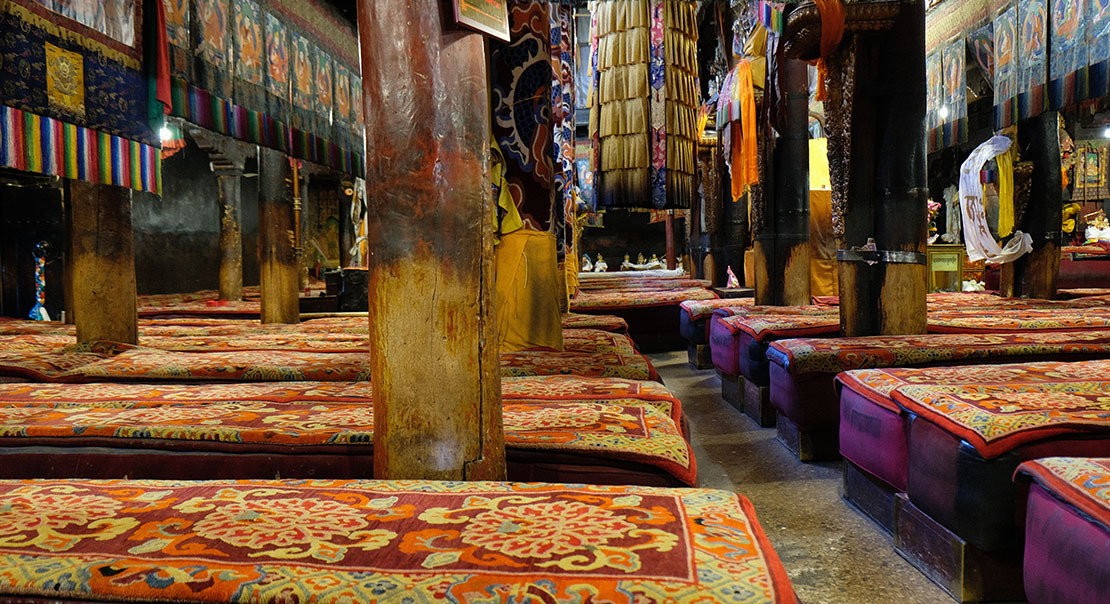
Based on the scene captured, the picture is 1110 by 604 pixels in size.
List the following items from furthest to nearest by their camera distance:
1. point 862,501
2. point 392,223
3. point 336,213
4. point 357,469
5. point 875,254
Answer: point 336,213, point 875,254, point 862,501, point 357,469, point 392,223

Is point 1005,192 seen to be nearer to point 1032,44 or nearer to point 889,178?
point 1032,44

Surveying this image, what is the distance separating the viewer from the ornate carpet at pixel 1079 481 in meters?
1.47

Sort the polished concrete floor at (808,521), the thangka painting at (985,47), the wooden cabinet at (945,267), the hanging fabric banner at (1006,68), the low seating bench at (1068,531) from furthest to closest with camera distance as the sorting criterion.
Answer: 1. the wooden cabinet at (945,267)
2. the thangka painting at (985,47)
3. the hanging fabric banner at (1006,68)
4. the polished concrete floor at (808,521)
5. the low seating bench at (1068,531)

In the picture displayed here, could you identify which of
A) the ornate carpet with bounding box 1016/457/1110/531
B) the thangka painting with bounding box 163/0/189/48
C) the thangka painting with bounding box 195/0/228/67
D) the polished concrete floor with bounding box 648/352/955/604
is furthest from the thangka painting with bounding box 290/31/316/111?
the ornate carpet with bounding box 1016/457/1110/531

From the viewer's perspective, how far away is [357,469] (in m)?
2.03

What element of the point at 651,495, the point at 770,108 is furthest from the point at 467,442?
the point at 770,108

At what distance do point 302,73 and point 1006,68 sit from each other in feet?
26.4

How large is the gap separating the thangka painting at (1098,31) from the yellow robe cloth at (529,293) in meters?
6.14

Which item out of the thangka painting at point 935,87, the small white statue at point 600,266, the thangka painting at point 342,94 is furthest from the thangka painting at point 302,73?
the small white statue at point 600,266

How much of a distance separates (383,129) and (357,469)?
3.38 ft

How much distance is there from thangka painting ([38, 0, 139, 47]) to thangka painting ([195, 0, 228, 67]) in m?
1.01

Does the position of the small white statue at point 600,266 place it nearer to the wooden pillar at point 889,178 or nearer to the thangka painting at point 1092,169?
the thangka painting at point 1092,169

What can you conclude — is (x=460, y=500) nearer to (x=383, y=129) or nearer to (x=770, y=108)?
(x=383, y=129)

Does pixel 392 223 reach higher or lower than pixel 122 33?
lower
